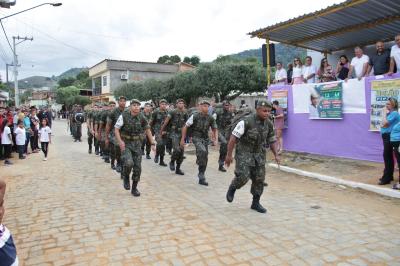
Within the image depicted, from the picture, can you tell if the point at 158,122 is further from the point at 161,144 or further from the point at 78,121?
the point at 78,121

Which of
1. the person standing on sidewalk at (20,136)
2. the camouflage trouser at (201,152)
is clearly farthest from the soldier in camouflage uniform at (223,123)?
the person standing on sidewalk at (20,136)

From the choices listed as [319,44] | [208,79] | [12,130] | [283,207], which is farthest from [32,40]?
[283,207]

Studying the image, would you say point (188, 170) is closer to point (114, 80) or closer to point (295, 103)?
point (295, 103)

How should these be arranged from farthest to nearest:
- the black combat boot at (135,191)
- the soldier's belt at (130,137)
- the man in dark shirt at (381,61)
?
the man in dark shirt at (381,61) < the soldier's belt at (130,137) < the black combat boot at (135,191)

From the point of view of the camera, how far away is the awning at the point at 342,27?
29.0 feet

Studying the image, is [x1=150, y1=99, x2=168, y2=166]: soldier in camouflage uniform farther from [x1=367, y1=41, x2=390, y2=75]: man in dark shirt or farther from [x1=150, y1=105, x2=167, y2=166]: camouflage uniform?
[x1=367, y1=41, x2=390, y2=75]: man in dark shirt

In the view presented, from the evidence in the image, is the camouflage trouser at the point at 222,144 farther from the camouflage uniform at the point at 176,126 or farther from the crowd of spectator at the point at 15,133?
the crowd of spectator at the point at 15,133

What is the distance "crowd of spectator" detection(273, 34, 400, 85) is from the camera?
806 cm

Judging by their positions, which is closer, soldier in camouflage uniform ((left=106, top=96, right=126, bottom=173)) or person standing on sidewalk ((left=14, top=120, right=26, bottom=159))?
soldier in camouflage uniform ((left=106, top=96, right=126, bottom=173))

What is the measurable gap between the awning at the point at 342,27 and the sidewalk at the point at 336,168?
150 inches

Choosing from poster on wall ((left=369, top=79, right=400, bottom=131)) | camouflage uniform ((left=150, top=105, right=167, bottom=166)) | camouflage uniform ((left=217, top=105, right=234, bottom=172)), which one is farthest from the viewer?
camouflage uniform ((left=150, top=105, right=167, bottom=166))

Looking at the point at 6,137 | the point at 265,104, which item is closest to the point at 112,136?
the point at 6,137

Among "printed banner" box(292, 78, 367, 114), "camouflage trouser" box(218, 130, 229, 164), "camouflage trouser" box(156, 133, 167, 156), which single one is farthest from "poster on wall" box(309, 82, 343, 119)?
"camouflage trouser" box(156, 133, 167, 156)

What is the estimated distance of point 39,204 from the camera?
619 cm
